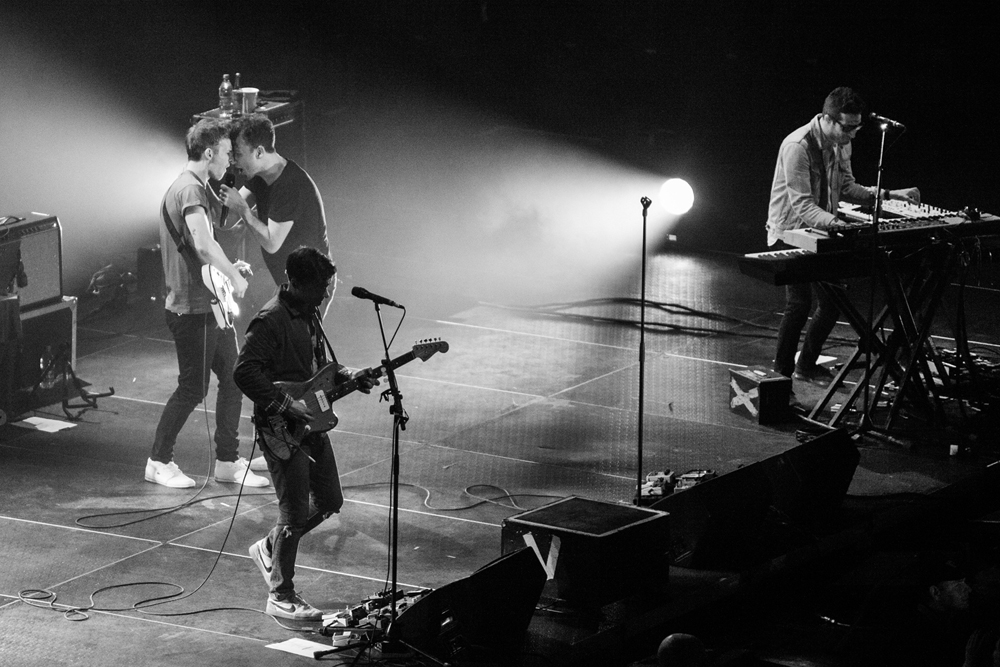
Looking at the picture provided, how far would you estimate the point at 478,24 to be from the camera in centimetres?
1430

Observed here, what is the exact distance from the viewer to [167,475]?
802 cm

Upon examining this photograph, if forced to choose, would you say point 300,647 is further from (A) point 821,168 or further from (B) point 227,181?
(A) point 821,168

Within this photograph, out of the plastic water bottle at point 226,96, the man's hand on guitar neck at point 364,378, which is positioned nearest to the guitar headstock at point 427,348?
the man's hand on guitar neck at point 364,378

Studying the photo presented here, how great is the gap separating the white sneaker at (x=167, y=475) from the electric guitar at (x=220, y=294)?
0.83 metres

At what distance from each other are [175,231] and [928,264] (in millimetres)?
4627

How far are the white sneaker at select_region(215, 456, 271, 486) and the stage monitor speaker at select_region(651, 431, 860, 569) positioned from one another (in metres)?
2.48

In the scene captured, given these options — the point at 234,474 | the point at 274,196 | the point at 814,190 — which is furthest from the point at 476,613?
the point at 814,190

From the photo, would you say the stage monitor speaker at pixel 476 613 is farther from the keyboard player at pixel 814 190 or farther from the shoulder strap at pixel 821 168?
the shoulder strap at pixel 821 168

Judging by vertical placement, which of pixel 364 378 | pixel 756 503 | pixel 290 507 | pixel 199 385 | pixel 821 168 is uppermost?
pixel 821 168

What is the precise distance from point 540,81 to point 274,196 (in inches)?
251

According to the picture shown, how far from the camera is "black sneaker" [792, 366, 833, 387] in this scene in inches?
395

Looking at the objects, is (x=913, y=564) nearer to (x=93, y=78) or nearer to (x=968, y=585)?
(x=968, y=585)

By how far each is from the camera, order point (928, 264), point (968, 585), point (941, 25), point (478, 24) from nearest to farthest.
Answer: point (968, 585), point (928, 264), point (941, 25), point (478, 24)

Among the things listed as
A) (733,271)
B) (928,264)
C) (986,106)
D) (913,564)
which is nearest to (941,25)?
(986,106)
